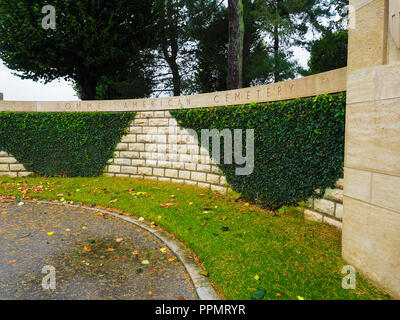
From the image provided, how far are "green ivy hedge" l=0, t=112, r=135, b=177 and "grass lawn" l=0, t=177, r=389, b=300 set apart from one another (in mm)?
1894

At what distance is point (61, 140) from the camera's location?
10.7m

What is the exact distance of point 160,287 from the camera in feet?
11.6

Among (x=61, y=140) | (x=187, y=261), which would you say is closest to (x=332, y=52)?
(x=61, y=140)

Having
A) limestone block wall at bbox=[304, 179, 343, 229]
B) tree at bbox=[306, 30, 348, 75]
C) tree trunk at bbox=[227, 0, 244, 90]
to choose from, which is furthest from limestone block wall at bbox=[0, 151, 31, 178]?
tree at bbox=[306, 30, 348, 75]

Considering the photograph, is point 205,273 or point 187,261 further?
point 187,261

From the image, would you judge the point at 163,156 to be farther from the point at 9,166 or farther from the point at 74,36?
the point at 74,36

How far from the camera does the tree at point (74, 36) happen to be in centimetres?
1235

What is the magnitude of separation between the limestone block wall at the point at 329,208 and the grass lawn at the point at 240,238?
15 cm

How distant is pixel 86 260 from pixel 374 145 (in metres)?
4.17

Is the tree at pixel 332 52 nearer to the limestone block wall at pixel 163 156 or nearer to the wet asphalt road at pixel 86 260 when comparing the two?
the limestone block wall at pixel 163 156

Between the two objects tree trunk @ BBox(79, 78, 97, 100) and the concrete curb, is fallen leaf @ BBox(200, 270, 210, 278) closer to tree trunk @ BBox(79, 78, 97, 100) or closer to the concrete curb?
the concrete curb

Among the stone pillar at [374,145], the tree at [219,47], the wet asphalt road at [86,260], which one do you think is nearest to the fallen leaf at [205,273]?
the wet asphalt road at [86,260]

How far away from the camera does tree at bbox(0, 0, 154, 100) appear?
12.4 meters
